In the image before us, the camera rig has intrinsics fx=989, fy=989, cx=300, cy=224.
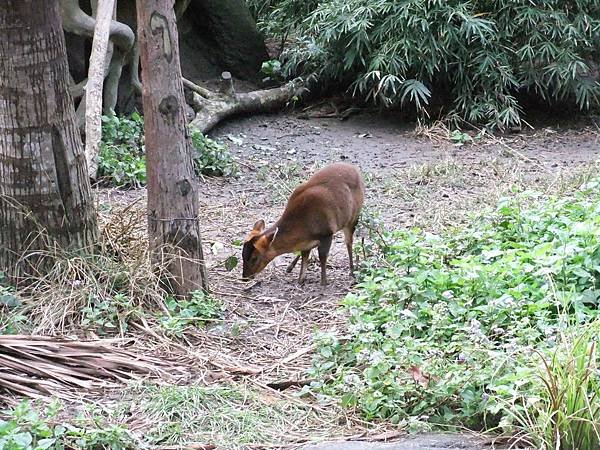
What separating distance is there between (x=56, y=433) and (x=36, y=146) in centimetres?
236

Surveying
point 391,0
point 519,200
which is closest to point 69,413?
point 519,200

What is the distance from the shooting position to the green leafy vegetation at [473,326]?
474cm

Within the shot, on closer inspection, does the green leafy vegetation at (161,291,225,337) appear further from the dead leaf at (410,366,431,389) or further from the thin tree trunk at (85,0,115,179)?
the thin tree trunk at (85,0,115,179)

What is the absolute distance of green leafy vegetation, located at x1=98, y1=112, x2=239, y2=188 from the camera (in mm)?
10430

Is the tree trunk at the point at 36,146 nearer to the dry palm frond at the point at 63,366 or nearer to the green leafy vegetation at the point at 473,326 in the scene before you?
the dry palm frond at the point at 63,366

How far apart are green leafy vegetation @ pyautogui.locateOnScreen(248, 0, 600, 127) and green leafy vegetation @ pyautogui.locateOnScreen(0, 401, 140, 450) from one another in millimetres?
9101

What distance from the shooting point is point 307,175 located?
11.1m

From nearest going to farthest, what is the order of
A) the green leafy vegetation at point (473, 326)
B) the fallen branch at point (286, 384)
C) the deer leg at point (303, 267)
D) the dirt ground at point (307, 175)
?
the green leafy vegetation at point (473, 326) < the fallen branch at point (286, 384) < the dirt ground at point (307, 175) < the deer leg at point (303, 267)

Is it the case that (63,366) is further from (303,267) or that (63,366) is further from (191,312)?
(303,267)

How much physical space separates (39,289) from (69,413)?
5.09ft

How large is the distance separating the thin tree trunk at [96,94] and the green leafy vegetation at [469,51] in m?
4.08

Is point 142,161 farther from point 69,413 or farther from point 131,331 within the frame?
point 69,413

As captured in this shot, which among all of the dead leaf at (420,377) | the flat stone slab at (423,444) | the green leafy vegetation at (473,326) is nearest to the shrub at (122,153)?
the green leafy vegetation at (473,326)

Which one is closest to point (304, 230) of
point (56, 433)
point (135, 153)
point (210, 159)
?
point (56, 433)
